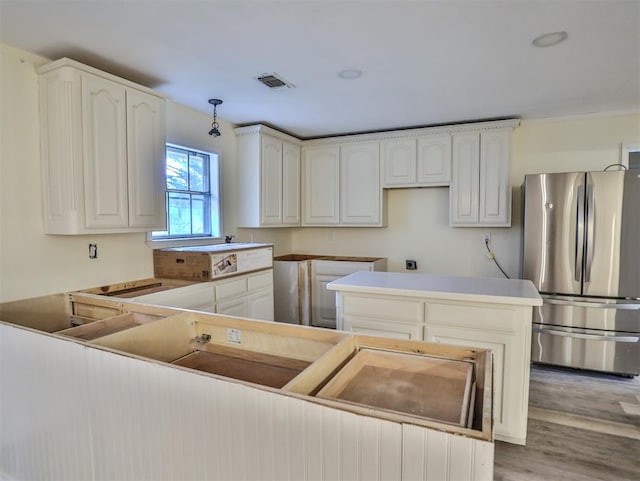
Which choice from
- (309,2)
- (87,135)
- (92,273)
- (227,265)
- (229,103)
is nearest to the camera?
(309,2)

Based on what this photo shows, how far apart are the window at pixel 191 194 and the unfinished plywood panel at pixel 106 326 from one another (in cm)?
132

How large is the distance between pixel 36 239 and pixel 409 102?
306 centimetres

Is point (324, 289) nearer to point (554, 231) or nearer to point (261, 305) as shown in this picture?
point (261, 305)

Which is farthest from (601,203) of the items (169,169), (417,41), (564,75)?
(169,169)

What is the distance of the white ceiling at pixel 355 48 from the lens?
185 centimetres

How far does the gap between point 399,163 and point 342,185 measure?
75cm

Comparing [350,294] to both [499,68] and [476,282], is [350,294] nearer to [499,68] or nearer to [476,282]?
[476,282]

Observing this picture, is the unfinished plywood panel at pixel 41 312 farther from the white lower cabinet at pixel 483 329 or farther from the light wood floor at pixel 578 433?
the light wood floor at pixel 578 433

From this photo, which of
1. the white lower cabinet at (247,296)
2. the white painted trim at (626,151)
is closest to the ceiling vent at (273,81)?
the white lower cabinet at (247,296)

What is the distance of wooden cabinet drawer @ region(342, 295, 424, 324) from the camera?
89.1 inches

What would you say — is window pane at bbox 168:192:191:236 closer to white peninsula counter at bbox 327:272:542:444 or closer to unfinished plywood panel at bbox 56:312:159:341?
unfinished plywood panel at bbox 56:312:159:341

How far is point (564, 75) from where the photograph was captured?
265cm

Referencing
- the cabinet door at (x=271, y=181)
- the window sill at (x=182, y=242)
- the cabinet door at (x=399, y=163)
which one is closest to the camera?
the window sill at (x=182, y=242)

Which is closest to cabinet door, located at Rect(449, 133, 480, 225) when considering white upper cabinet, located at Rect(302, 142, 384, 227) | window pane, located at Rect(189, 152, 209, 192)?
white upper cabinet, located at Rect(302, 142, 384, 227)
